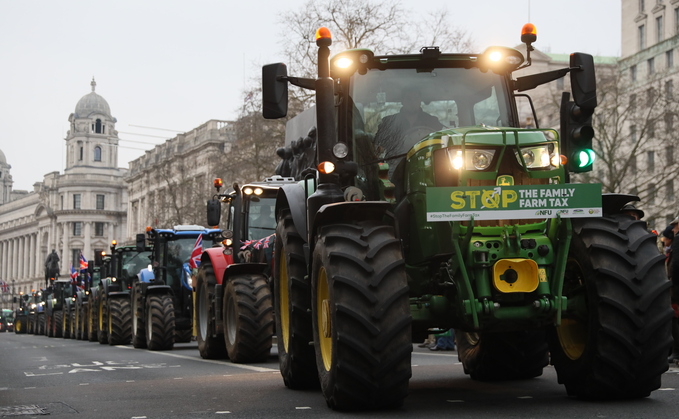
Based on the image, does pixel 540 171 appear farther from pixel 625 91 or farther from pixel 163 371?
pixel 625 91

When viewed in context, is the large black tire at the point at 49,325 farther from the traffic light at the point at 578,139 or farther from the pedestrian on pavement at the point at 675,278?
the traffic light at the point at 578,139

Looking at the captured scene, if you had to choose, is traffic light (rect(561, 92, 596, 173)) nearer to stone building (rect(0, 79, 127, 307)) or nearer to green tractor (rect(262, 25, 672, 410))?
green tractor (rect(262, 25, 672, 410))

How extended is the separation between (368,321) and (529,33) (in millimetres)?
3233

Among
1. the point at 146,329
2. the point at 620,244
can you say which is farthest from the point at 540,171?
the point at 146,329

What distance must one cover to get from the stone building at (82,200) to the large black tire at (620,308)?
168 m

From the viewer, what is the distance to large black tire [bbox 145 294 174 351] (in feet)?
75.2

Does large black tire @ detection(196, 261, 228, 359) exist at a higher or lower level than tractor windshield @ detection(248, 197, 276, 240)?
lower

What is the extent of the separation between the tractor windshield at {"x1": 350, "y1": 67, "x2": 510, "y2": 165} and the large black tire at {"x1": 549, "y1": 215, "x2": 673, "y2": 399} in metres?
1.59

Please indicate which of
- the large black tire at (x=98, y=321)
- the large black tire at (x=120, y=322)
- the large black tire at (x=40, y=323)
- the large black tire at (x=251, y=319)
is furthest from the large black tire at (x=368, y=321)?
the large black tire at (x=40, y=323)

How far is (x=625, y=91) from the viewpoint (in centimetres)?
4691

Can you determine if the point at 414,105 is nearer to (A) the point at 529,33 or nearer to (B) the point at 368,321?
(A) the point at 529,33

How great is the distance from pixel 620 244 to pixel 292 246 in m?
3.29

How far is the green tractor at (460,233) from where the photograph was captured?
25.7 ft

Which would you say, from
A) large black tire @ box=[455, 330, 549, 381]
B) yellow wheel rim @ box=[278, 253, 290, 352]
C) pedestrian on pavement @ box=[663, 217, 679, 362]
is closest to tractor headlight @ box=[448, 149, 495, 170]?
large black tire @ box=[455, 330, 549, 381]
